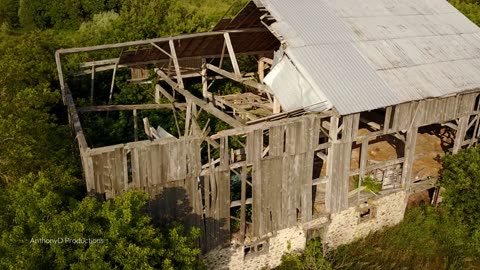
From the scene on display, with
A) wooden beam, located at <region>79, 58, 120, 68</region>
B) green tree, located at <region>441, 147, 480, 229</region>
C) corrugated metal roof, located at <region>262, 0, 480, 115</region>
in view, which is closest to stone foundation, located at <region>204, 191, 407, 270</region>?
green tree, located at <region>441, 147, 480, 229</region>

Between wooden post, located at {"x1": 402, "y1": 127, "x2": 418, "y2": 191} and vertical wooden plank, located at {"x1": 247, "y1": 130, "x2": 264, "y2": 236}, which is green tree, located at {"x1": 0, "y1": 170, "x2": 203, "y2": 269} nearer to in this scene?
vertical wooden plank, located at {"x1": 247, "y1": 130, "x2": 264, "y2": 236}

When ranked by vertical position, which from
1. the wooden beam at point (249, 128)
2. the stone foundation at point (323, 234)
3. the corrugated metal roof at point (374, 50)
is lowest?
the stone foundation at point (323, 234)

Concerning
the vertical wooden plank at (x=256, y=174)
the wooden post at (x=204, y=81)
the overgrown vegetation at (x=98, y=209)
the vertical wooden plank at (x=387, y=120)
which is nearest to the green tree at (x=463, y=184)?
the overgrown vegetation at (x=98, y=209)

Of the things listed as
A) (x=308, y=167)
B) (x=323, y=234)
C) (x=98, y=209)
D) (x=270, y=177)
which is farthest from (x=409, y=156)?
(x=98, y=209)

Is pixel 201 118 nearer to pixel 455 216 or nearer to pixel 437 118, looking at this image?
pixel 437 118

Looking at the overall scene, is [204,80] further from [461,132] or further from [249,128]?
[461,132]

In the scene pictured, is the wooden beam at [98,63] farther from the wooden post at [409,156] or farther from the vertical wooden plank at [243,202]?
the wooden post at [409,156]
